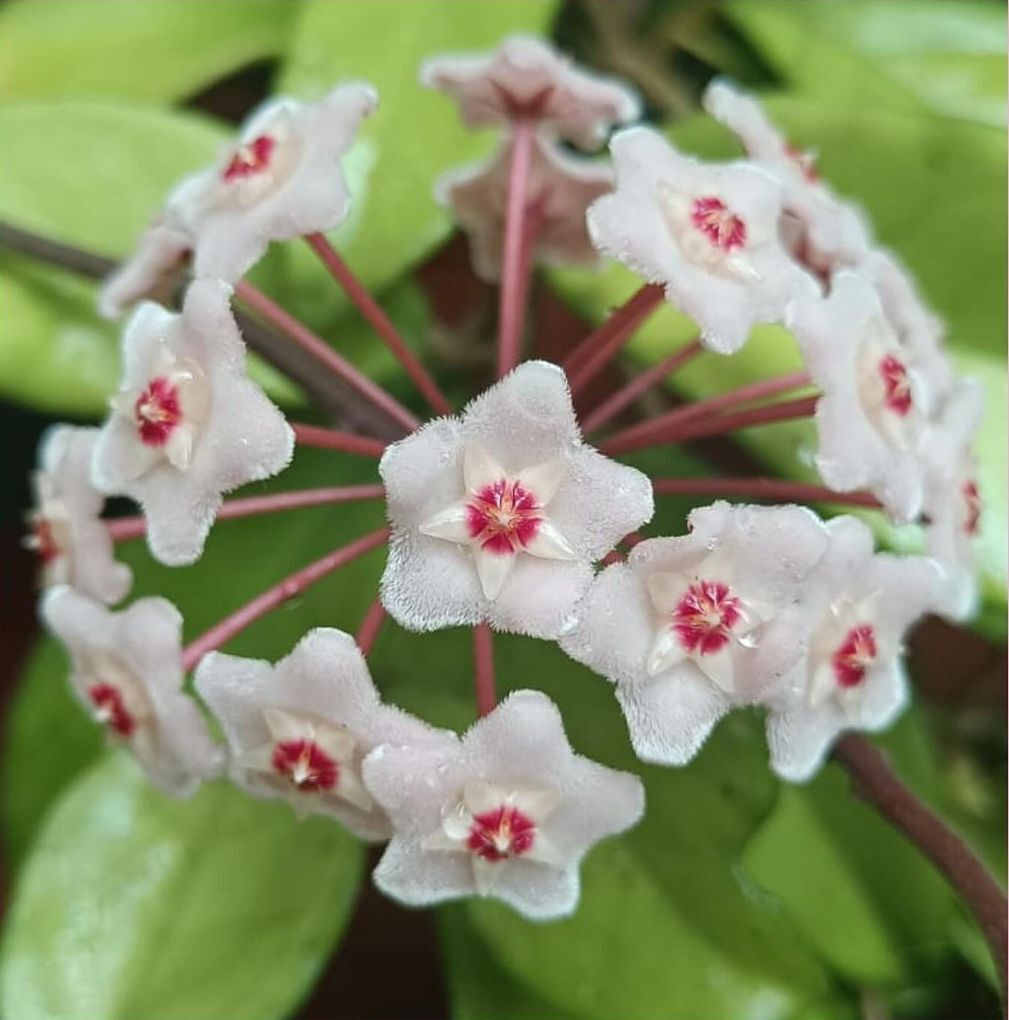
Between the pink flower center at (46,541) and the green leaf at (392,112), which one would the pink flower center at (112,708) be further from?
the green leaf at (392,112)

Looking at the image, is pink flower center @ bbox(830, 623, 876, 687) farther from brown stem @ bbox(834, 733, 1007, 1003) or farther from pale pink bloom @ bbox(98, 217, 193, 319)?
pale pink bloom @ bbox(98, 217, 193, 319)

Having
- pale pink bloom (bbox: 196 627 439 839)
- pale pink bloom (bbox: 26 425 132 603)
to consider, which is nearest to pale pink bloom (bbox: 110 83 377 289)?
pale pink bloom (bbox: 26 425 132 603)

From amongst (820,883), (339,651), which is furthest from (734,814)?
(339,651)

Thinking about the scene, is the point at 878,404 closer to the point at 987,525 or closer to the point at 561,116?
the point at 987,525

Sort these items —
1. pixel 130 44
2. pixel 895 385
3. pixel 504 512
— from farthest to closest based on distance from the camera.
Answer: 1. pixel 130 44
2. pixel 895 385
3. pixel 504 512

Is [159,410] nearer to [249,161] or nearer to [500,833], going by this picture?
[249,161]

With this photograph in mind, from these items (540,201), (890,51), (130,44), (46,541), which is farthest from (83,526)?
(890,51)
